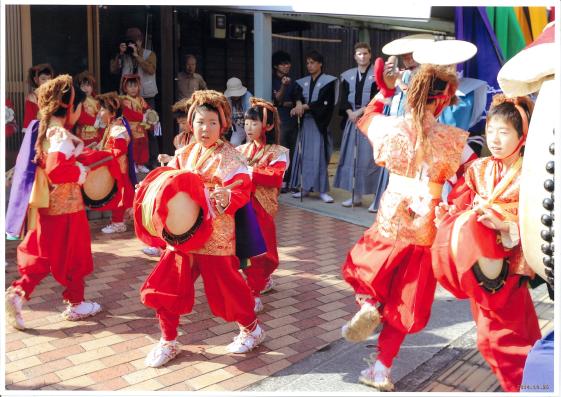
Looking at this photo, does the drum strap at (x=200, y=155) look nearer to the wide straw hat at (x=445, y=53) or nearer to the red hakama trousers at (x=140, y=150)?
the wide straw hat at (x=445, y=53)

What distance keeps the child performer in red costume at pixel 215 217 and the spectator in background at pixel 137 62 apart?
549 centimetres

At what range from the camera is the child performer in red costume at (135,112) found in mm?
7527

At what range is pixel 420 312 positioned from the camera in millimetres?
3150

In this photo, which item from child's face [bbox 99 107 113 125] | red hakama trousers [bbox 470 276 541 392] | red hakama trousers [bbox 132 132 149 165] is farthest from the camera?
red hakama trousers [bbox 132 132 149 165]

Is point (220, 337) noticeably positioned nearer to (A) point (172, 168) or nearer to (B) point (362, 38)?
(A) point (172, 168)

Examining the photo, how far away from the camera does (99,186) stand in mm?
4277

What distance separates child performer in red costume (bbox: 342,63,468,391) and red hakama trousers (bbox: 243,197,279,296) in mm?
1332

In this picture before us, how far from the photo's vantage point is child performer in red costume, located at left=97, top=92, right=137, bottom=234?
5.36 m

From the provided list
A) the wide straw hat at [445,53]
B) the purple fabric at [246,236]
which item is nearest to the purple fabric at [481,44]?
the wide straw hat at [445,53]

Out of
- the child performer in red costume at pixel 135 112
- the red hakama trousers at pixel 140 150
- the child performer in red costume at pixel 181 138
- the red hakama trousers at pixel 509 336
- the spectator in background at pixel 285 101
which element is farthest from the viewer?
the spectator in background at pixel 285 101

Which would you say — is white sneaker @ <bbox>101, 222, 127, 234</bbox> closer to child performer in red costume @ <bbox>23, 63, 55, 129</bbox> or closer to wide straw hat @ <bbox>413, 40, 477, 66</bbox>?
child performer in red costume @ <bbox>23, 63, 55, 129</bbox>

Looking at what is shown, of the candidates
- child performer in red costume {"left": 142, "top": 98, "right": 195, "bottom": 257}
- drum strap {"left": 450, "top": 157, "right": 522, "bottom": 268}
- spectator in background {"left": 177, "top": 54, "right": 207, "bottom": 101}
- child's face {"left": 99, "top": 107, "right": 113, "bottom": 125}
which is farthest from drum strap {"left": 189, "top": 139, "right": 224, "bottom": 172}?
spectator in background {"left": 177, "top": 54, "right": 207, "bottom": 101}

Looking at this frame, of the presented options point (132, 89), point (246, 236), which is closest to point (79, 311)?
point (246, 236)

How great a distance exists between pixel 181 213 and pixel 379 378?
1.33m
